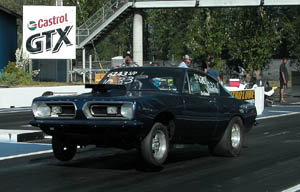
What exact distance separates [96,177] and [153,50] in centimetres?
7786

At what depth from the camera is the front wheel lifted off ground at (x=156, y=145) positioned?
28.9 ft

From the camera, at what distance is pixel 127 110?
28.2ft

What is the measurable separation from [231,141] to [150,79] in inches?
75.1

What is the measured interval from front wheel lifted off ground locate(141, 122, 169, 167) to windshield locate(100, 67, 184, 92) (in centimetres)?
101

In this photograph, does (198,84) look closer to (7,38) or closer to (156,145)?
(156,145)

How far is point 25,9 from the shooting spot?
4056cm

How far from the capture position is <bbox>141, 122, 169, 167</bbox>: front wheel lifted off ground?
8805mm

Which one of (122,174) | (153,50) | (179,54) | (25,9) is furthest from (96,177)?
(153,50)

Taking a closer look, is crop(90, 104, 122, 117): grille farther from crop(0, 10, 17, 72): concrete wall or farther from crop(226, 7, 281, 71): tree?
crop(226, 7, 281, 71): tree

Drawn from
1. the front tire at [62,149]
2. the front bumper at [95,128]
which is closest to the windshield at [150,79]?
the front tire at [62,149]

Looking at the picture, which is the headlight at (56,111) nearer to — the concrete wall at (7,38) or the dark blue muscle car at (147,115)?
the dark blue muscle car at (147,115)

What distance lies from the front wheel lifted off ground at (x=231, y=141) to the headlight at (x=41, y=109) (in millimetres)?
3108

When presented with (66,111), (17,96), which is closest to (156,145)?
(66,111)

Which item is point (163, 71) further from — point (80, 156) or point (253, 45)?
point (253, 45)
